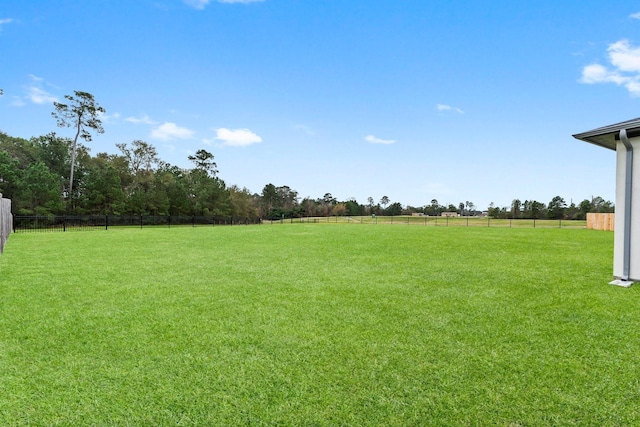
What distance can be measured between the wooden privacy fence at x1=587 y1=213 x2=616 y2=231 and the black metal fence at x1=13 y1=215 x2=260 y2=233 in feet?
90.9

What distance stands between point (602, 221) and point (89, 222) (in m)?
34.8

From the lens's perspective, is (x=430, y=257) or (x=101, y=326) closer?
(x=101, y=326)

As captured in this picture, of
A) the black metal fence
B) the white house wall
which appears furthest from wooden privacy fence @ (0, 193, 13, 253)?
the white house wall

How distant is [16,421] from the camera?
5.61ft

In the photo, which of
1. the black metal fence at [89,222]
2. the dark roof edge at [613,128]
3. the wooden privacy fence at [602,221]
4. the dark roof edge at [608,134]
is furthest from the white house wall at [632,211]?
the black metal fence at [89,222]

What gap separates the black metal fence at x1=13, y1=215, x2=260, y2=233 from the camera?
19.6 metres

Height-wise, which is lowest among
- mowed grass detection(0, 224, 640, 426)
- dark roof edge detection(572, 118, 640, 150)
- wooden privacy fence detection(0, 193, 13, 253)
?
mowed grass detection(0, 224, 640, 426)

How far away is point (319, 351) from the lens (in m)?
2.54

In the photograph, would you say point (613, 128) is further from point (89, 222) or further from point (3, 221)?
point (89, 222)

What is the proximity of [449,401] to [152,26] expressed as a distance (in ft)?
49.1

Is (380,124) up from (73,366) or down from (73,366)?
up

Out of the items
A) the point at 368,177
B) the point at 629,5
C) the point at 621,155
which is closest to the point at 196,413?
the point at 621,155

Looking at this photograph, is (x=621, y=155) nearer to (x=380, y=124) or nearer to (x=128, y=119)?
(x=380, y=124)

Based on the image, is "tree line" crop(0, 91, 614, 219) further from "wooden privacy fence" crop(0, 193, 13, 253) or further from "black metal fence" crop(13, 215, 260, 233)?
"wooden privacy fence" crop(0, 193, 13, 253)
